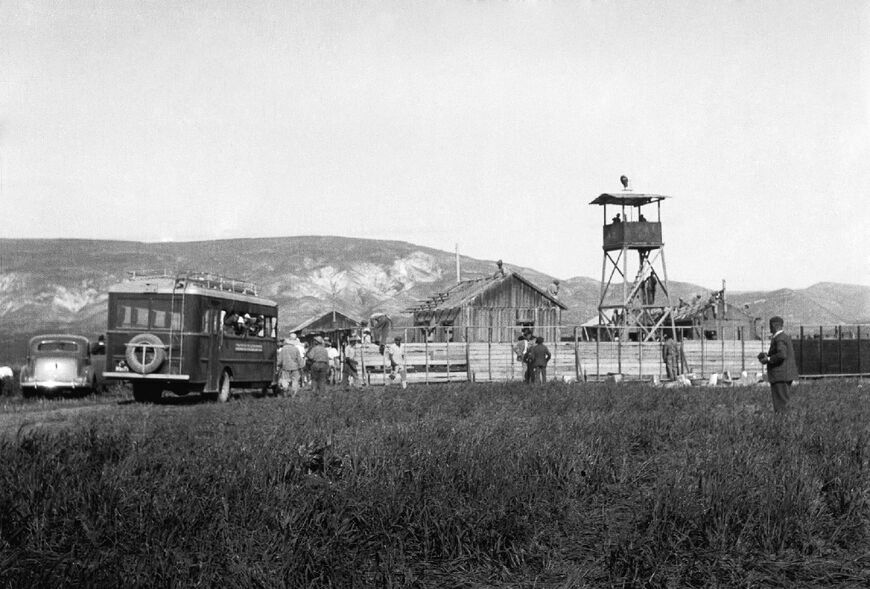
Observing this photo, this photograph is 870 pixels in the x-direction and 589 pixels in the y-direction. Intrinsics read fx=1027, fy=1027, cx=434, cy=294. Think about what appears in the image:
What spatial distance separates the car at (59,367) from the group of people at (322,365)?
4844 millimetres

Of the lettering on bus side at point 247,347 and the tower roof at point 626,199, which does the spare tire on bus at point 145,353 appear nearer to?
the lettering on bus side at point 247,347

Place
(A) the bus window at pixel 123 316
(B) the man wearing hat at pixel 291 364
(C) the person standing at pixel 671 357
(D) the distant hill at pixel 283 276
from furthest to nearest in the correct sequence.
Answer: (D) the distant hill at pixel 283 276
(C) the person standing at pixel 671 357
(B) the man wearing hat at pixel 291 364
(A) the bus window at pixel 123 316

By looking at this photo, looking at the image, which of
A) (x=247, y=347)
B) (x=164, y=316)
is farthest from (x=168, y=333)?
(x=247, y=347)

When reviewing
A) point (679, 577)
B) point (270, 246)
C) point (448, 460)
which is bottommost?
point (679, 577)

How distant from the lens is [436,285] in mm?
120625

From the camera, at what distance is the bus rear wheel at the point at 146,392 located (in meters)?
23.2

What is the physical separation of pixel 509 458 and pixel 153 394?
16.6m

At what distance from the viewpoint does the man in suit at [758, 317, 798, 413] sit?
608 inches

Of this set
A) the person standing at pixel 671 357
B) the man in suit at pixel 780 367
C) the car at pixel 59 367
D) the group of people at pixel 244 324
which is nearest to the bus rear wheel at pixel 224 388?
the group of people at pixel 244 324

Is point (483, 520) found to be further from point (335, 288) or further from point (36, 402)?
point (335, 288)

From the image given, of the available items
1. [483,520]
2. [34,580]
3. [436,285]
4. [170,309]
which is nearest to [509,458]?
[483,520]

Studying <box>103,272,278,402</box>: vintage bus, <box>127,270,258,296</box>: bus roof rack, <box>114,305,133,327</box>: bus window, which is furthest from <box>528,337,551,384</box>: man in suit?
<box>114,305,133,327</box>: bus window

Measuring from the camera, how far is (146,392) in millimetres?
23359

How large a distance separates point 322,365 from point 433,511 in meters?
17.4
